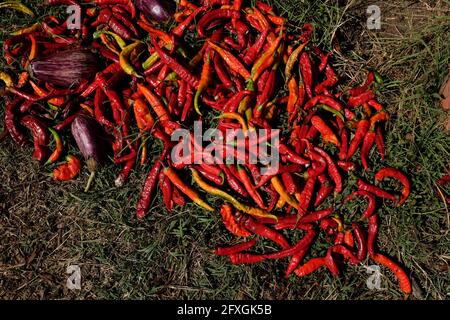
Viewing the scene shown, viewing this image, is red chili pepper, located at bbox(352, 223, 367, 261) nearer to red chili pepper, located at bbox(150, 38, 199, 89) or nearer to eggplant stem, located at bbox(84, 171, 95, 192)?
red chili pepper, located at bbox(150, 38, 199, 89)

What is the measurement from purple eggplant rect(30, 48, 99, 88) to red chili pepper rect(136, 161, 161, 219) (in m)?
1.18

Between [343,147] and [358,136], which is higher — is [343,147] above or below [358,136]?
below

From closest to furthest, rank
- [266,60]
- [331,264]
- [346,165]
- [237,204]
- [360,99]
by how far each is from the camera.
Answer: [331,264] → [237,204] → [346,165] → [266,60] → [360,99]

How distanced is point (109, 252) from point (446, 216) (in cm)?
333

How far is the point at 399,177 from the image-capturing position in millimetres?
4906

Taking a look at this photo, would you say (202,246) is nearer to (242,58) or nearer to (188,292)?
(188,292)


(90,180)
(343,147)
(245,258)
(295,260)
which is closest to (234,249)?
(245,258)

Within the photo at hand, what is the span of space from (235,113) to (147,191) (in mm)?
1141

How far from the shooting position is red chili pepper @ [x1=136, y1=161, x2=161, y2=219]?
4.86 metres

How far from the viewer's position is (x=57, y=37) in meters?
5.23

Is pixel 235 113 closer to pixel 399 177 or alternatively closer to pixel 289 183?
pixel 289 183

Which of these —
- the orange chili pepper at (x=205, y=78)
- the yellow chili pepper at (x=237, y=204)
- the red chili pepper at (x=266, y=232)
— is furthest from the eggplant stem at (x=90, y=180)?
the red chili pepper at (x=266, y=232)

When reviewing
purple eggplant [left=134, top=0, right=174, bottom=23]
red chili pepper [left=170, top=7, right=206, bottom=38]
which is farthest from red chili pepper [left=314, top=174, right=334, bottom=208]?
purple eggplant [left=134, top=0, right=174, bottom=23]
